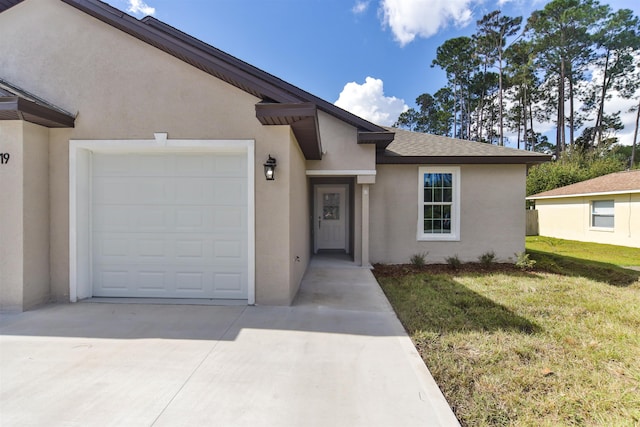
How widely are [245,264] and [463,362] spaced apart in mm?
3624

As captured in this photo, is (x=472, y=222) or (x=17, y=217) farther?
(x=472, y=222)

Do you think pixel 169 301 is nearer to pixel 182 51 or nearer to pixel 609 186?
pixel 182 51

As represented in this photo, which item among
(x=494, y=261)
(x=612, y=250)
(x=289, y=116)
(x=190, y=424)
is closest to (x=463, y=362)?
(x=190, y=424)

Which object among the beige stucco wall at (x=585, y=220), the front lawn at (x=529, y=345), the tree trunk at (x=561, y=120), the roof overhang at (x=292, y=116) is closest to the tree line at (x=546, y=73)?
the tree trunk at (x=561, y=120)

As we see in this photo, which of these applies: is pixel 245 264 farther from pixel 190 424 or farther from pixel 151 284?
pixel 190 424

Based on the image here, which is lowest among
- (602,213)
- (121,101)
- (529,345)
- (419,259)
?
(529,345)

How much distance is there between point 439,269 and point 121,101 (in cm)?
823

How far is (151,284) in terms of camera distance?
5246mm

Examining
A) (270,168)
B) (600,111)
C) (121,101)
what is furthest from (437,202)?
(600,111)

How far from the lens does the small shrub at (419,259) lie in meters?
8.42

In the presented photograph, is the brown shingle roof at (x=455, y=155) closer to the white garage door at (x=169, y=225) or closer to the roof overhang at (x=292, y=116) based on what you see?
the roof overhang at (x=292, y=116)

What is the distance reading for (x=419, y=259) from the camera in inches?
331

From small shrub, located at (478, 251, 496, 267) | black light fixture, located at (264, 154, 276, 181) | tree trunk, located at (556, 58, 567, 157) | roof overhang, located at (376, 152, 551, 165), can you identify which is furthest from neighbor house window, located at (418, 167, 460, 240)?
tree trunk, located at (556, 58, 567, 157)

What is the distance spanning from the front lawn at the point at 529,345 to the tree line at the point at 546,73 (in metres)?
25.8
